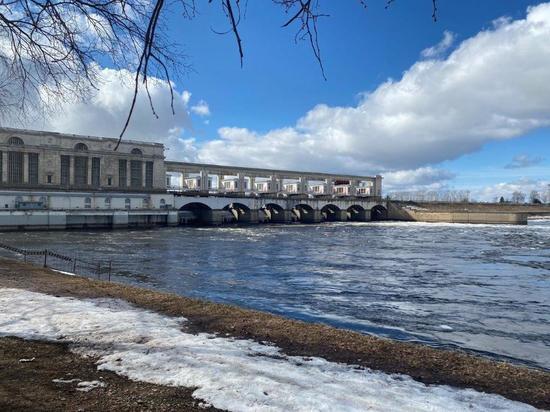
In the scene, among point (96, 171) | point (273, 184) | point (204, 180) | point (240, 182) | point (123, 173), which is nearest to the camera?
point (96, 171)

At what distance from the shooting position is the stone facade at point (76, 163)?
292 ft

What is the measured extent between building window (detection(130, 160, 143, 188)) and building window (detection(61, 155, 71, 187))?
13.4 meters

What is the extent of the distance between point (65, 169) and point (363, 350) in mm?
Result: 99599

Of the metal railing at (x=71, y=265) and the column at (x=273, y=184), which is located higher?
the column at (x=273, y=184)

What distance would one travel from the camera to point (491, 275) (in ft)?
86.4

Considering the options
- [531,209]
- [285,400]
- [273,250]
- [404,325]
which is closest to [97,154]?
[273,250]

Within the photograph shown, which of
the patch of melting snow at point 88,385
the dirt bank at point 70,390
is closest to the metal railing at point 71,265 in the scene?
the dirt bank at point 70,390

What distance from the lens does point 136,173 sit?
10556cm

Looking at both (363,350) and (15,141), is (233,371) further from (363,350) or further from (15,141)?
(15,141)

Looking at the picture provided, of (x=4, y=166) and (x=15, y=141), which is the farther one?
(x=15, y=141)

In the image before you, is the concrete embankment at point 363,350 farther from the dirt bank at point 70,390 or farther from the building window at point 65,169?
the building window at point 65,169

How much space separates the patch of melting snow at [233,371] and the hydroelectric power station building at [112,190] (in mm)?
76323

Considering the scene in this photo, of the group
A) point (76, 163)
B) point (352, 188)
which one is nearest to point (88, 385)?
point (76, 163)

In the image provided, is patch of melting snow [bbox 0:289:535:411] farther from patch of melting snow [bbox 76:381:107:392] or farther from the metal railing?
the metal railing
